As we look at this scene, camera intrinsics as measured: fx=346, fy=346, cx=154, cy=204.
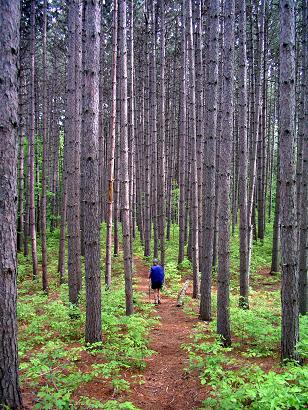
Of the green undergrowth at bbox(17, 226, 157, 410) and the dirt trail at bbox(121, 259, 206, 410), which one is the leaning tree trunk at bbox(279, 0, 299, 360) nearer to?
the dirt trail at bbox(121, 259, 206, 410)

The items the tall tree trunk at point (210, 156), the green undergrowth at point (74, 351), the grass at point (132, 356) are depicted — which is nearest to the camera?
the grass at point (132, 356)

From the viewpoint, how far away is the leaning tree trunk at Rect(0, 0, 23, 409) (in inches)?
136

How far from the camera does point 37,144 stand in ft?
77.3

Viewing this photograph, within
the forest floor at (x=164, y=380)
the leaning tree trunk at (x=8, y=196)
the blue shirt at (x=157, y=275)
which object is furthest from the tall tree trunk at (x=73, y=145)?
the leaning tree trunk at (x=8, y=196)

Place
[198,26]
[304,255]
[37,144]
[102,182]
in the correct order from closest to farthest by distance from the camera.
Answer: [304,255]
[198,26]
[37,144]
[102,182]

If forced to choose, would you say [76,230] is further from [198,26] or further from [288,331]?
[198,26]

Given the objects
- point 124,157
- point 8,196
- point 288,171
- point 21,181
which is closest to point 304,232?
point 288,171

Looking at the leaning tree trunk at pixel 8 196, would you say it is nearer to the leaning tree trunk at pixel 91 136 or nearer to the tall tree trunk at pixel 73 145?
the leaning tree trunk at pixel 91 136

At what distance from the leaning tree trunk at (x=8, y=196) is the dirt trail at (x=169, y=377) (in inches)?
82.3

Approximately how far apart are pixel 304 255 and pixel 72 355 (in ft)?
19.1

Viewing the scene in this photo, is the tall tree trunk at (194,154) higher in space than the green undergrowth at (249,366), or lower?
higher

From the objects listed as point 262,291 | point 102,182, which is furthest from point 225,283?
point 102,182

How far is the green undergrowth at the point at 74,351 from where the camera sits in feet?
14.7

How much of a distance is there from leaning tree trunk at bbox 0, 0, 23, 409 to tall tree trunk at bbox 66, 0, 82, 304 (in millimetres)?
5742
